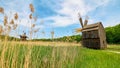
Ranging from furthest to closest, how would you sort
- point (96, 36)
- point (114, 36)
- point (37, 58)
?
1. point (114, 36)
2. point (96, 36)
3. point (37, 58)

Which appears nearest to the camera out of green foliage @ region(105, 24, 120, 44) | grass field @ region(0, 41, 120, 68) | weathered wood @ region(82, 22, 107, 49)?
grass field @ region(0, 41, 120, 68)

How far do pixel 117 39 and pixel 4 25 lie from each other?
24.1 meters

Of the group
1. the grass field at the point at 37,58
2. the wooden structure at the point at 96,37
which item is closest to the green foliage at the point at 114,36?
the wooden structure at the point at 96,37

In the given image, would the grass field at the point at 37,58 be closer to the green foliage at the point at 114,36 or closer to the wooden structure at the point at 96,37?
the wooden structure at the point at 96,37

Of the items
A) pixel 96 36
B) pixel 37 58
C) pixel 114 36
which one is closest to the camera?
pixel 37 58

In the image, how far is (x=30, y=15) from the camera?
214 inches

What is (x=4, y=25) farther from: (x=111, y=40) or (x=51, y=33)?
(x=111, y=40)

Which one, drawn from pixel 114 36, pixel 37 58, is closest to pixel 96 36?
pixel 114 36

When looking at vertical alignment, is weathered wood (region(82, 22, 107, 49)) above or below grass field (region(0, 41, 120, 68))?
above

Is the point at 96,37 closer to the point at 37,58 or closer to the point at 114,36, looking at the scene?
the point at 114,36

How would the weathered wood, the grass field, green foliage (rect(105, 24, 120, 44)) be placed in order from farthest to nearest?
green foliage (rect(105, 24, 120, 44)), the weathered wood, the grass field

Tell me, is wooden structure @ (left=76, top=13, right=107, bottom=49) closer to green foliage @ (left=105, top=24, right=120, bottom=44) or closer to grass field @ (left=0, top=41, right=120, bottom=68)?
grass field @ (left=0, top=41, right=120, bottom=68)

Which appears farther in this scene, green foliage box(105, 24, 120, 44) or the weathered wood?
green foliage box(105, 24, 120, 44)

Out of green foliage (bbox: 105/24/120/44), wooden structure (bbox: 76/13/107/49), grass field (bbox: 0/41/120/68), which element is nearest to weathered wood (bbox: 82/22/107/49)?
wooden structure (bbox: 76/13/107/49)
